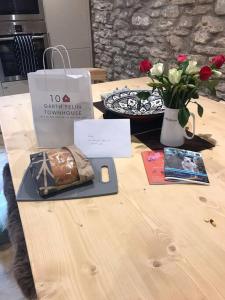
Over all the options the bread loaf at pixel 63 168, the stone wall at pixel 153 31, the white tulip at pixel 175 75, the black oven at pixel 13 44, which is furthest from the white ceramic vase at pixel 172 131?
the black oven at pixel 13 44

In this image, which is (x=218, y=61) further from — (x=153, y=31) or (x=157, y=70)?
(x=153, y=31)

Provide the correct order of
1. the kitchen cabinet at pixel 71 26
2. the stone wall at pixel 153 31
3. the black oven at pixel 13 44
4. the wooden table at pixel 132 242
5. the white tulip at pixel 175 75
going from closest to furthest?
1. the wooden table at pixel 132 242
2. the white tulip at pixel 175 75
3. the stone wall at pixel 153 31
4. the black oven at pixel 13 44
5. the kitchen cabinet at pixel 71 26

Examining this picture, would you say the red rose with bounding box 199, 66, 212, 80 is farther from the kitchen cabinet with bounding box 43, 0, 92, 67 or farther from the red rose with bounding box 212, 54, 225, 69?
the kitchen cabinet with bounding box 43, 0, 92, 67

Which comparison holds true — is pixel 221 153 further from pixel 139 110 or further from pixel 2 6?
pixel 2 6

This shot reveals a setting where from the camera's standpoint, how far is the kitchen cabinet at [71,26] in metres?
2.99

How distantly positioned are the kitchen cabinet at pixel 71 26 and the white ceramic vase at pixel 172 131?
8.53 feet

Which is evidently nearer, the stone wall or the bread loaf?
the bread loaf

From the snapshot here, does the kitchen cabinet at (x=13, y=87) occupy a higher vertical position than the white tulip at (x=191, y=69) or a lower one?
lower

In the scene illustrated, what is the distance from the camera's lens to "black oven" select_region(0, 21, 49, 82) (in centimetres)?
286

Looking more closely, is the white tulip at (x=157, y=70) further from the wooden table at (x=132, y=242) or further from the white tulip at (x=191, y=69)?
the wooden table at (x=132, y=242)

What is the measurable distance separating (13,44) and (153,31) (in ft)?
5.12

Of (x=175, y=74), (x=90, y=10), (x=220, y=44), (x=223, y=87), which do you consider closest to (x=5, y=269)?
(x=175, y=74)

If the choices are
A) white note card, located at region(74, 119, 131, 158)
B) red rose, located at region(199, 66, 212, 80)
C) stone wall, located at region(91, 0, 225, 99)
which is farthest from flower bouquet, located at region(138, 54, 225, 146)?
stone wall, located at region(91, 0, 225, 99)

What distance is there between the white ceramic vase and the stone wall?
1052mm
